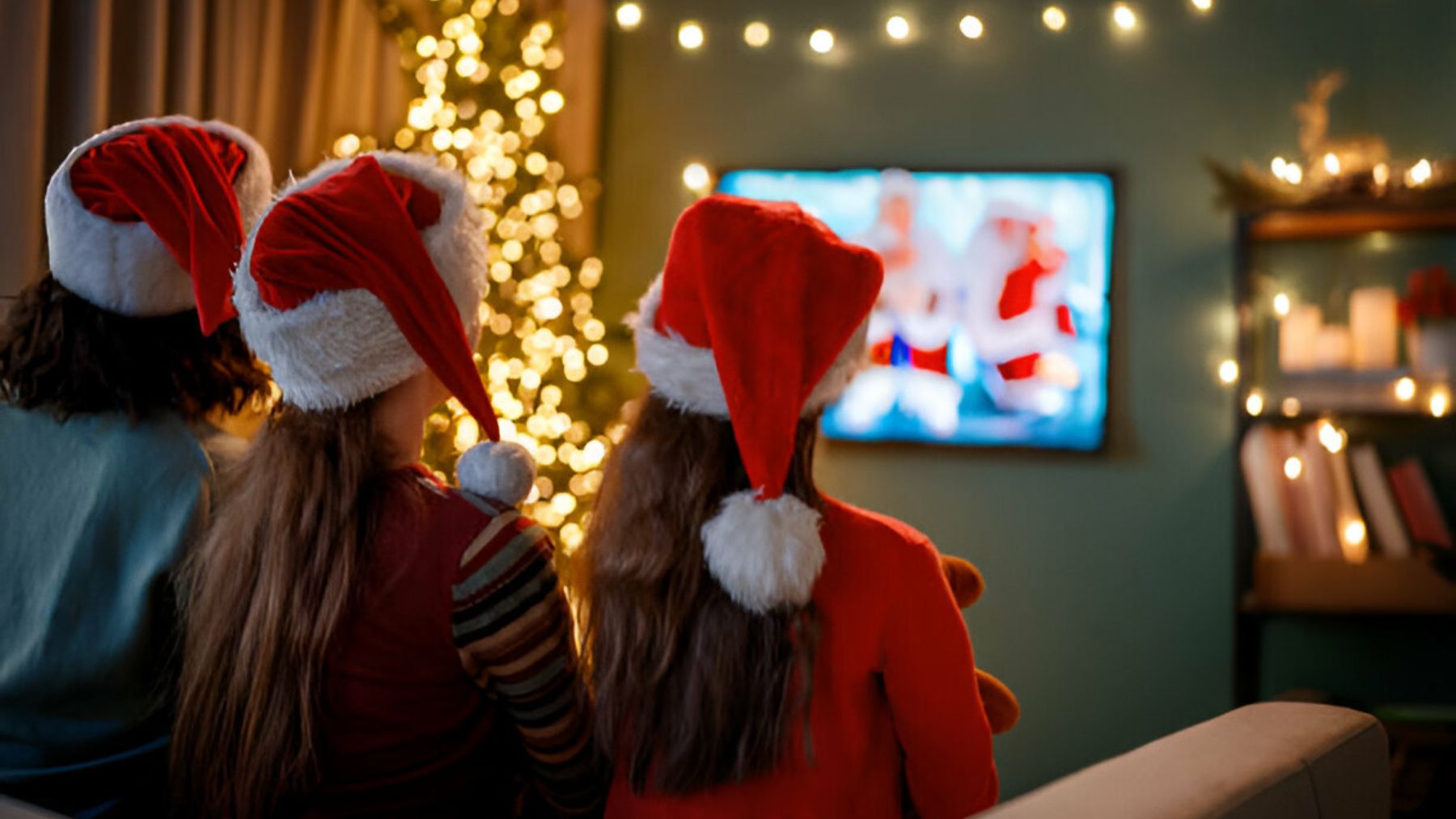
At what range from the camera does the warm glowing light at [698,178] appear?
3367 mm

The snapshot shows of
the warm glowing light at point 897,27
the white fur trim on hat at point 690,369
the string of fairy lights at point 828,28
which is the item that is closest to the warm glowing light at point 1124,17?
the string of fairy lights at point 828,28

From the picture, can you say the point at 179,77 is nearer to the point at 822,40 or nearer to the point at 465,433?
the point at 465,433

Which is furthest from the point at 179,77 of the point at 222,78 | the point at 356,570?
the point at 356,570

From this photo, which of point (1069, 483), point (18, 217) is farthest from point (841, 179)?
point (18, 217)

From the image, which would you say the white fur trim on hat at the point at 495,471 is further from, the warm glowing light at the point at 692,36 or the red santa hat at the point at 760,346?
the warm glowing light at the point at 692,36

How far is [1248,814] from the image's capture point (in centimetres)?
85

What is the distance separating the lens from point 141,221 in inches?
53.7

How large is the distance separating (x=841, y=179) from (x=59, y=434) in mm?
2266

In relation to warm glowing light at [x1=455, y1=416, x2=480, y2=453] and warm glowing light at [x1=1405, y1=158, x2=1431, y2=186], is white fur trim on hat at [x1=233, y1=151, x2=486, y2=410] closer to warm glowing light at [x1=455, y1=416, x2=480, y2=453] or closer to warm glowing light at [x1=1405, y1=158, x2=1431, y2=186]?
warm glowing light at [x1=455, y1=416, x2=480, y2=453]

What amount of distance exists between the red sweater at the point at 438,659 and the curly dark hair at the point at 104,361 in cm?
36

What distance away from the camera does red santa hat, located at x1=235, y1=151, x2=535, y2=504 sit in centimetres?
114

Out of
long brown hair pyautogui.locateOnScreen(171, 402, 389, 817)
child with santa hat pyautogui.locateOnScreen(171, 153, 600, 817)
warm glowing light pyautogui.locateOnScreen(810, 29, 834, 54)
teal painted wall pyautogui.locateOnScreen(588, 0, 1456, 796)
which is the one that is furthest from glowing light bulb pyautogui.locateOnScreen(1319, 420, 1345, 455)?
long brown hair pyautogui.locateOnScreen(171, 402, 389, 817)

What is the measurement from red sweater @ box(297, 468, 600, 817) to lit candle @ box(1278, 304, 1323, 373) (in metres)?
2.24

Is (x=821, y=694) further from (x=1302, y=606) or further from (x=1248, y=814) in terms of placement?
(x=1302, y=606)
